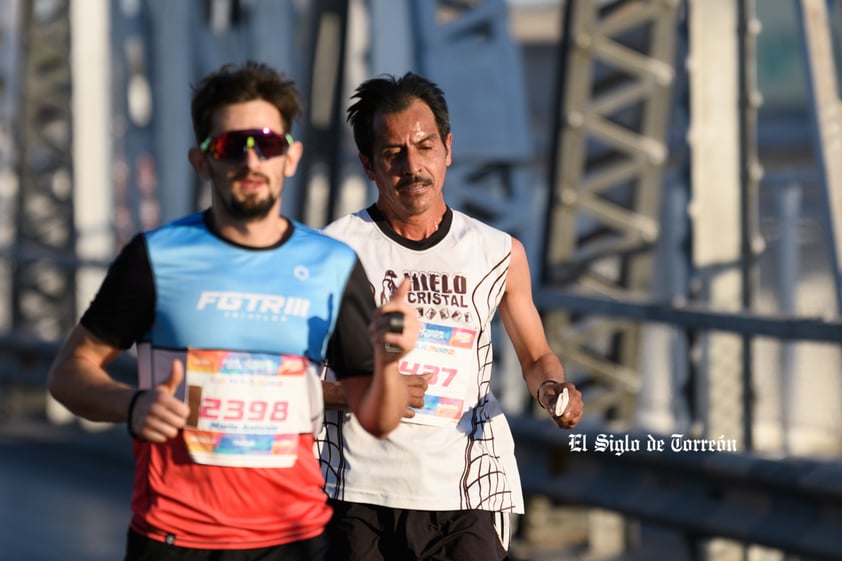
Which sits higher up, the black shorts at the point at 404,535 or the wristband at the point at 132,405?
the wristband at the point at 132,405

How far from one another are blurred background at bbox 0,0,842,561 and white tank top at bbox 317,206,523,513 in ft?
6.63

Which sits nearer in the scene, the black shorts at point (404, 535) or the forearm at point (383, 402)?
the forearm at point (383, 402)

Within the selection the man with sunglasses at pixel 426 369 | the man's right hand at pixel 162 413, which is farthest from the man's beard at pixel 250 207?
the man with sunglasses at pixel 426 369

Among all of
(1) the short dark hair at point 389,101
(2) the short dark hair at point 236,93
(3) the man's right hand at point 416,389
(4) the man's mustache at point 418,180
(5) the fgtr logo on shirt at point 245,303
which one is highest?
(1) the short dark hair at point 389,101

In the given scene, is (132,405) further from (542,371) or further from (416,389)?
(542,371)

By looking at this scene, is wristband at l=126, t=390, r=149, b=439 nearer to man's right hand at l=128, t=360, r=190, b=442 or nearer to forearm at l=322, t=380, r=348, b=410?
man's right hand at l=128, t=360, r=190, b=442

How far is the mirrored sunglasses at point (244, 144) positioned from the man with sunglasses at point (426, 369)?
0.85 metres

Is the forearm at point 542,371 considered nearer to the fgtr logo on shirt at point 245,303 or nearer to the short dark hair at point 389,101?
the short dark hair at point 389,101

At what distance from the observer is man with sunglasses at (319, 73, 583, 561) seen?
15.8 feet

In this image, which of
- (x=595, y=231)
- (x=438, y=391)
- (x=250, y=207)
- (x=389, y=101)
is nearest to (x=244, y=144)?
(x=250, y=207)

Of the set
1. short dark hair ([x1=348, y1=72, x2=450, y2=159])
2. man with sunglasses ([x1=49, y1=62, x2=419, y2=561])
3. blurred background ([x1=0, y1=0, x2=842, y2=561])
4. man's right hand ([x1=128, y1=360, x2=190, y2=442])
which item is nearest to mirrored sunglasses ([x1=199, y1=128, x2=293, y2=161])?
man with sunglasses ([x1=49, y1=62, x2=419, y2=561])

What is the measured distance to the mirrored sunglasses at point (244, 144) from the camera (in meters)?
3.99

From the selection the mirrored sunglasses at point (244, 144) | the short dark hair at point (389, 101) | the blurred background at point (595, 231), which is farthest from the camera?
the blurred background at point (595, 231)

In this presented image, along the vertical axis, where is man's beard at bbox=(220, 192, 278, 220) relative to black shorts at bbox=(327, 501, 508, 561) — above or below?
above
